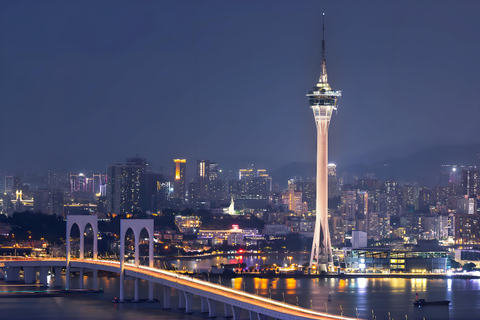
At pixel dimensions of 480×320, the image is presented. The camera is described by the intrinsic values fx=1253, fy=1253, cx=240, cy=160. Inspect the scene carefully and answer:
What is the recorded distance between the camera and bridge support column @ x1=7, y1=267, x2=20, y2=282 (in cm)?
4947

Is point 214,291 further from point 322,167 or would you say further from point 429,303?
point 322,167

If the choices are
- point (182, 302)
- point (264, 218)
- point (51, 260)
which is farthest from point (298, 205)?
point (182, 302)

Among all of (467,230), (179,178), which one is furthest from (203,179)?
(467,230)

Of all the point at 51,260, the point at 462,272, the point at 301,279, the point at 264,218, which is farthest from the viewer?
the point at 264,218

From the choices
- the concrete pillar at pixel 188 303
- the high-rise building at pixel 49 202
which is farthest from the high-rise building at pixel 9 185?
the concrete pillar at pixel 188 303

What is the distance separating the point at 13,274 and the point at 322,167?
623 inches

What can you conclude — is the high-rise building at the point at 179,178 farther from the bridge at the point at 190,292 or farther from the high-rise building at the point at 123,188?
the bridge at the point at 190,292

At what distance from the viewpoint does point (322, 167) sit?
190ft

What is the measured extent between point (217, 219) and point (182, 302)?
63939mm

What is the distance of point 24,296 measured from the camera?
4303cm

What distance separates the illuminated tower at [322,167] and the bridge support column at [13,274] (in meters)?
14.6

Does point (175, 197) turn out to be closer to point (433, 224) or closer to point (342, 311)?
point (433, 224)

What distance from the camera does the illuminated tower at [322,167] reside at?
189ft

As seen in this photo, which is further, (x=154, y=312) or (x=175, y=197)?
(x=175, y=197)
